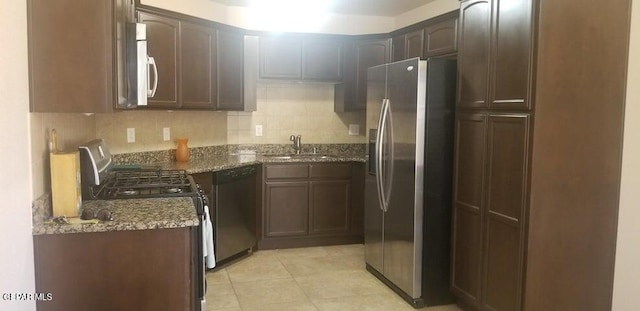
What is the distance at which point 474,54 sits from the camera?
3.13m

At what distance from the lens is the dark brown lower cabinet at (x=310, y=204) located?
4770 millimetres

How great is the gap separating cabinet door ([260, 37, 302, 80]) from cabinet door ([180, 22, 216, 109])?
629 mm

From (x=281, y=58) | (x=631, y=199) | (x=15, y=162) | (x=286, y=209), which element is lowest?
(x=286, y=209)

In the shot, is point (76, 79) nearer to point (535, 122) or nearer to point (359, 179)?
point (535, 122)

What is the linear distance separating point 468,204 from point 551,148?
680 millimetres

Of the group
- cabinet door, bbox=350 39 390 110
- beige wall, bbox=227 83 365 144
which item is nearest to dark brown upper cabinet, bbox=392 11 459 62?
cabinet door, bbox=350 39 390 110

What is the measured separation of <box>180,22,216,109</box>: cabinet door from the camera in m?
4.16

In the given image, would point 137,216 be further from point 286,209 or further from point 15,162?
point 286,209

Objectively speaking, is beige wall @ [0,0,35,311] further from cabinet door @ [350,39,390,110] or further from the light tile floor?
cabinet door @ [350,39,390,110]

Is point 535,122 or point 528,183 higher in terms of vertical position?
point 535,122

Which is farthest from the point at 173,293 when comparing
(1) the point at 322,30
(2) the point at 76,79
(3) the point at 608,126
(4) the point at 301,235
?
(1) the point at 322,30

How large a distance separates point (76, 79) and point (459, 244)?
2457 millimetres

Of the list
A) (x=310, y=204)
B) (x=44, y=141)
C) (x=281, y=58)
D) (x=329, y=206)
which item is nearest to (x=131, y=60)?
(x=44, y=141)

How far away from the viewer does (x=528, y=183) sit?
8.84 ft
